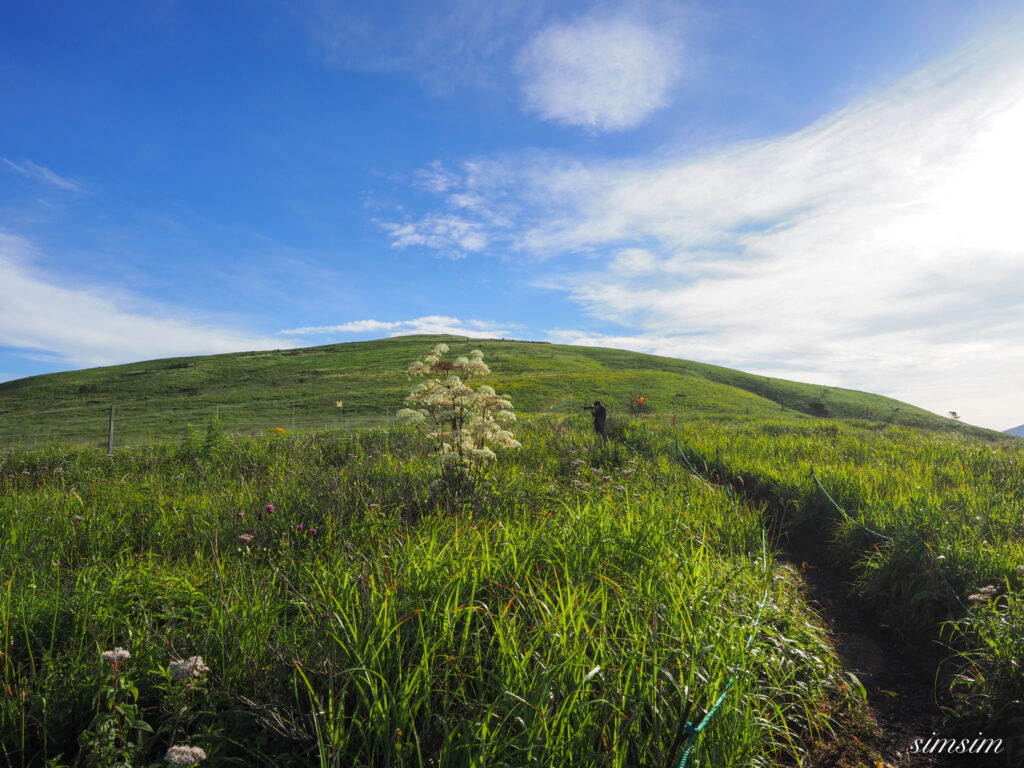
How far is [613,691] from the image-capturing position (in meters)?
2.65

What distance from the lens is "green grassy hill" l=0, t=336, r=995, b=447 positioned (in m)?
34.6

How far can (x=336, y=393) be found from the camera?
45.0 meters

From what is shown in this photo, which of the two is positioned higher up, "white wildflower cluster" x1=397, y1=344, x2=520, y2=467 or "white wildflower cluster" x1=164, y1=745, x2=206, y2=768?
"white wildflower cluster" x1=397, y1=344, x2=520, y2=467

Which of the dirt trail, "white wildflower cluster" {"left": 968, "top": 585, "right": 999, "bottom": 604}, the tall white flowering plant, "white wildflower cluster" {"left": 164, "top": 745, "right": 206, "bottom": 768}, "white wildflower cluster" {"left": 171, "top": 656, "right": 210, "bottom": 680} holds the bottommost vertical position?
the dirt trail

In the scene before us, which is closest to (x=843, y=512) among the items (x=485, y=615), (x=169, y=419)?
(x=485, y=615)

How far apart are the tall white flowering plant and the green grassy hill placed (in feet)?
66.7

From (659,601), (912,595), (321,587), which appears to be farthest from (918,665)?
(321,587)

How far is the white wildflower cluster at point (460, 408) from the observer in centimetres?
627

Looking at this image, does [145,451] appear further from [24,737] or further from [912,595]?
[912,595]

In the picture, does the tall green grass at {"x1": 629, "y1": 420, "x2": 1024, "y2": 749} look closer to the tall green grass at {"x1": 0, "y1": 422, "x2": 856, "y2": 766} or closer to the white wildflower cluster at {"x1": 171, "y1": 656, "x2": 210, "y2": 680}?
the tall green grass at {"x1": 0, "y1": 422, "x2": 856, "y2": 766}

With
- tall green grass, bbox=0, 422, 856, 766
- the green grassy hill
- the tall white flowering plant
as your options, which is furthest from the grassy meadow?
the green grassy hill

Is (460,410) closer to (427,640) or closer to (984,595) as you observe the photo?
(427,640)

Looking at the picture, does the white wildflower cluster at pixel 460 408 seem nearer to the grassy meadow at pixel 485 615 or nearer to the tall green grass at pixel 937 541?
the grassy meadow at pixel 485 615

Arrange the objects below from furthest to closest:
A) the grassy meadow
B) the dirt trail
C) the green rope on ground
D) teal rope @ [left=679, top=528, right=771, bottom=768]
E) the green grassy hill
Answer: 1. the green grassy hill
2. the green rope on ground
3. the dirt trail
4. the grassy meadow
5. teal rope @ [left=679, top=528, right=771, bottom=768]
